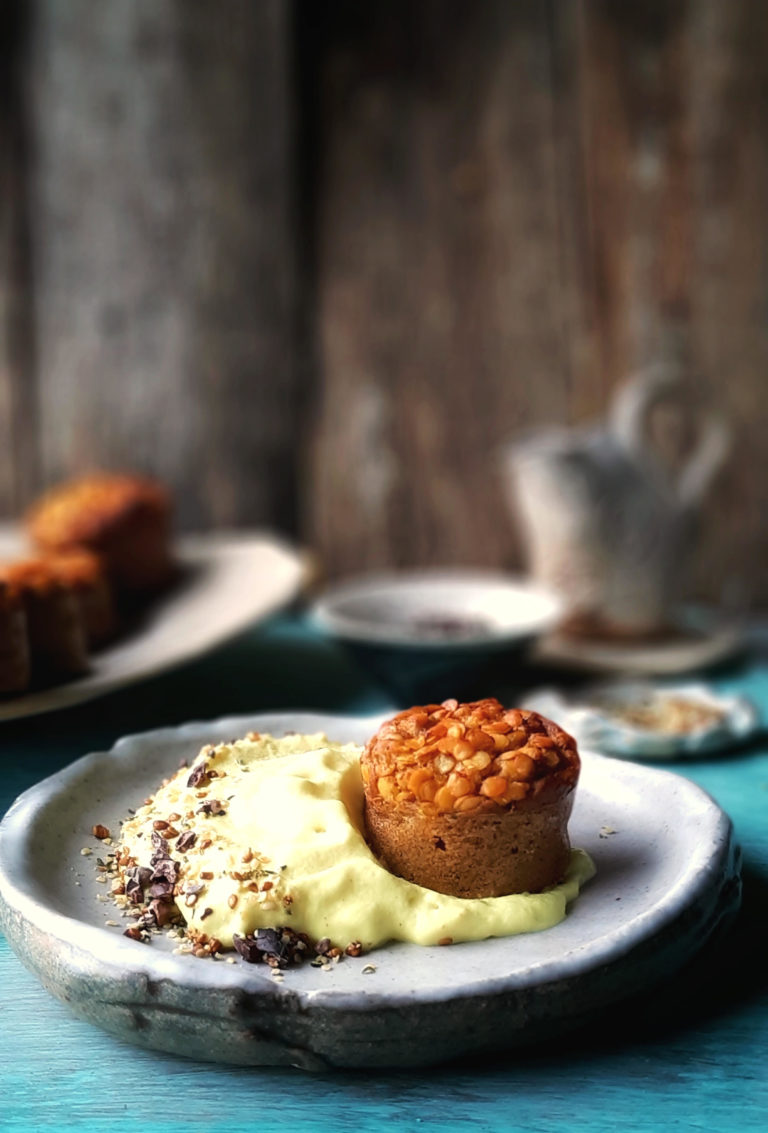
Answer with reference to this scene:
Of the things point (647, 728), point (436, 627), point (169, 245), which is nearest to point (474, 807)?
point (647, 728)

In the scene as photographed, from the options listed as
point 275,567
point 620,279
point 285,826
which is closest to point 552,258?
point 620,279

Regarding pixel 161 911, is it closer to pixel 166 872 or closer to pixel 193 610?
pixel 166 872

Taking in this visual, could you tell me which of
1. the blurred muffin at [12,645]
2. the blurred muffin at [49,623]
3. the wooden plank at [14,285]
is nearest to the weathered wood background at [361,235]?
the wooden plank at [14,285]

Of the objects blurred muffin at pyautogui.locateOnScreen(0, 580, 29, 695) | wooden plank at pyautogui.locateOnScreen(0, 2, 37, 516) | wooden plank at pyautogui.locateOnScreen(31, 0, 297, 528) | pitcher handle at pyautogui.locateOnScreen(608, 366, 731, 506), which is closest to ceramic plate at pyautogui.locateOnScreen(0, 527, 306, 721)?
blurred muffin at pyautogui.locateOnScreen(0, 580, 29, 695)

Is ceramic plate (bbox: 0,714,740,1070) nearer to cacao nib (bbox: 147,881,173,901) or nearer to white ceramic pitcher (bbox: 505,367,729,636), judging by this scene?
cacao nib (bbox: 147,881,173,901)

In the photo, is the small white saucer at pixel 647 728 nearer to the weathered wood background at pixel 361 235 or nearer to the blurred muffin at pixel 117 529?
the blurred muffin at pixel 117 529

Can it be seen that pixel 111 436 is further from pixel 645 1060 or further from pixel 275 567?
pixel 645 1060

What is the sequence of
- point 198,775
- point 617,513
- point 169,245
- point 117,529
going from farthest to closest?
1. point 169,245
2. point 617,513
3. point 117,529
4. point 198,775
